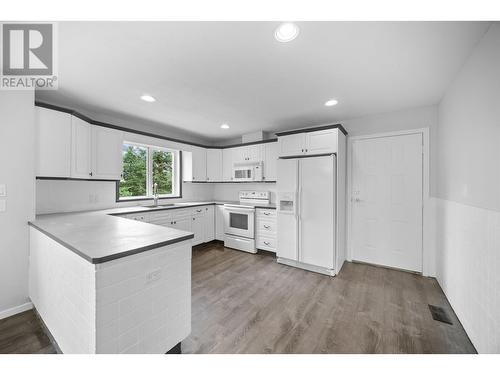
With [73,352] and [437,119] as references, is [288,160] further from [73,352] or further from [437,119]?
[73,352]

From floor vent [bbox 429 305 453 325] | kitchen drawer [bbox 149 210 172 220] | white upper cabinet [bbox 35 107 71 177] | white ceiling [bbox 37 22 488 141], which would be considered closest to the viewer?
white ceiling [bbox 37 22 488 141]

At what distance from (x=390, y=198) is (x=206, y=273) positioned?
9.49ft

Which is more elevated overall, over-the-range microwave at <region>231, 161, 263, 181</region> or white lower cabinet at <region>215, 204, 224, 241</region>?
over-the-range microwave at <region>231, 161, 263, 181</region>

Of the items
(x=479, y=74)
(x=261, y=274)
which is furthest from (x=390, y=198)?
(x=261, y=274)

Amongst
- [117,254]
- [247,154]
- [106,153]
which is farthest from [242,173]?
[117,254]

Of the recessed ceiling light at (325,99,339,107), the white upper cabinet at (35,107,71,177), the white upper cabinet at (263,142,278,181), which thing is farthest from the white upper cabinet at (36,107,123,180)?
the recessed ceiling light at (325,99,339,107)

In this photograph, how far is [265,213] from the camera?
373 centimetres

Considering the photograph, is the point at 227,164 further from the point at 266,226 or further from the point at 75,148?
the point at 75,148

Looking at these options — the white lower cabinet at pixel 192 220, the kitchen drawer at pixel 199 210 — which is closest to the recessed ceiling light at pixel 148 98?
the white lower cabinet at pixel 192 220

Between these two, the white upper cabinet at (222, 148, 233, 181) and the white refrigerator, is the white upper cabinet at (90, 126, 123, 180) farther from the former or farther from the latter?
the white refrigerator

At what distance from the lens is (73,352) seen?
4.32 ft

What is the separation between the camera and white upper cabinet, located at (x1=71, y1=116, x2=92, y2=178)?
2.52m

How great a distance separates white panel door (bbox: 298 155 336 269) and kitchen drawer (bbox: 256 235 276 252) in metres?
0.60
